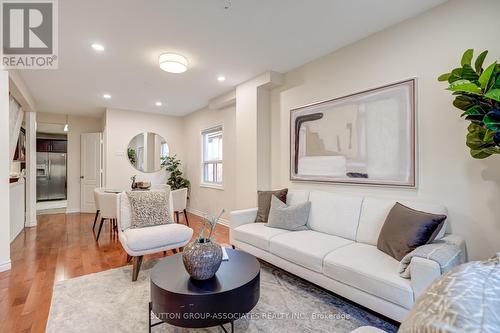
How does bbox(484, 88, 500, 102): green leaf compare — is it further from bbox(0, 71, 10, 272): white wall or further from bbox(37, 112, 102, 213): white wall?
bbox(37, 112, 102, 213): white wall

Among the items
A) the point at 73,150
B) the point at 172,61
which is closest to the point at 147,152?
the point at 73,150

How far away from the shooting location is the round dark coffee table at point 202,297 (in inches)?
59.6

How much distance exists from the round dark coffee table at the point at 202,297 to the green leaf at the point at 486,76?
6.36 ft

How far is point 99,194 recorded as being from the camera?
3.92 metres

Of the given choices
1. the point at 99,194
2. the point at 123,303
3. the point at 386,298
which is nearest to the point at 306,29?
the point at 386,298

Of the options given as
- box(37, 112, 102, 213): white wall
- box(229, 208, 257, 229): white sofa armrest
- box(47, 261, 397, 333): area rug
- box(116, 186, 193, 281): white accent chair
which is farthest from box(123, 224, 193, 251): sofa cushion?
box(37, 112, 102, 213): white wall

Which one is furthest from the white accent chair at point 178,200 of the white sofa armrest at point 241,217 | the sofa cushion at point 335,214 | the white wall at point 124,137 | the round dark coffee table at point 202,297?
the round dark coffee table at point 202,297

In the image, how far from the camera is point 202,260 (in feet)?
5.48

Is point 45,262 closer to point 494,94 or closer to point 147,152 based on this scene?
point 147,152

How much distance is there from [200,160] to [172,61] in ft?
10.4

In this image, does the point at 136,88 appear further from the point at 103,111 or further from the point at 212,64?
the point at 103,111

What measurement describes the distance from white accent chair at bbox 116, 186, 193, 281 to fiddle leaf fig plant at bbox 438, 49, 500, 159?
9.37 feet

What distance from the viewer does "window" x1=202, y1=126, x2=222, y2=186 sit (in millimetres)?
5559

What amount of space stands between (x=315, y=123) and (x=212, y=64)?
1.66 meters
